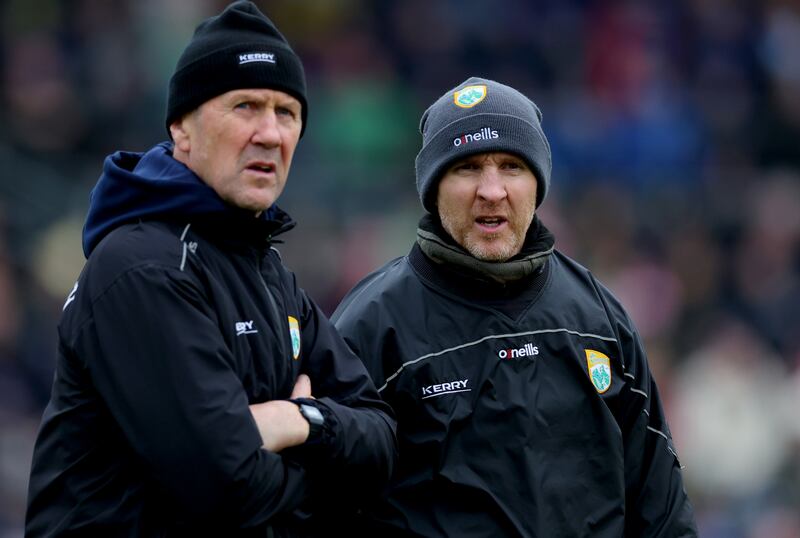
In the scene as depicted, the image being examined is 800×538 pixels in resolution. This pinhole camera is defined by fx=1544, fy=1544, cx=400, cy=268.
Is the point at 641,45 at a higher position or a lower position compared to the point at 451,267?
higher

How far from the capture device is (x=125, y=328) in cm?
392

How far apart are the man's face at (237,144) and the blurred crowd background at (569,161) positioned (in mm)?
5528

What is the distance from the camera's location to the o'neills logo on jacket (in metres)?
4.86

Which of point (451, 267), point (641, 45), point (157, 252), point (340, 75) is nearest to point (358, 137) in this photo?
point (340, 75)

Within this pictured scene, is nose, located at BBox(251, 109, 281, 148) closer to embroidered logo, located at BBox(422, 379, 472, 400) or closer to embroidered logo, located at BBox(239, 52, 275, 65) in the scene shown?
embroidered logo, located at BBox(239, 52, 275, 65)

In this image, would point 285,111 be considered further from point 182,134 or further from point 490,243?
point 490,243

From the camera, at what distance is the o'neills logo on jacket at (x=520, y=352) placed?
4863 mm

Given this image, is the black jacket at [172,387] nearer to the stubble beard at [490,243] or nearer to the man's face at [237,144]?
the man's face at [237,144]

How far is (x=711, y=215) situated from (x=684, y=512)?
814 cm

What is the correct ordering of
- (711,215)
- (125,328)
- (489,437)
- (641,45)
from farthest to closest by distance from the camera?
(641,45) → (711,215) → (489,437) → (125,328)

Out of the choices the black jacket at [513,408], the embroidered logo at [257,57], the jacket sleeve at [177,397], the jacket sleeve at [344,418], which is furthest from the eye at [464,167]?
the jacket sleeve at [177,397]

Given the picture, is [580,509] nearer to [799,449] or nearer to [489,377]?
[489,377]

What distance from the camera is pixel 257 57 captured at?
4227 millimetres

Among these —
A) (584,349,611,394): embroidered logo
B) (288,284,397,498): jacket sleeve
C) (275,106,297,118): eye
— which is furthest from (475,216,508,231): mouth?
(275,106,297,118): eye
